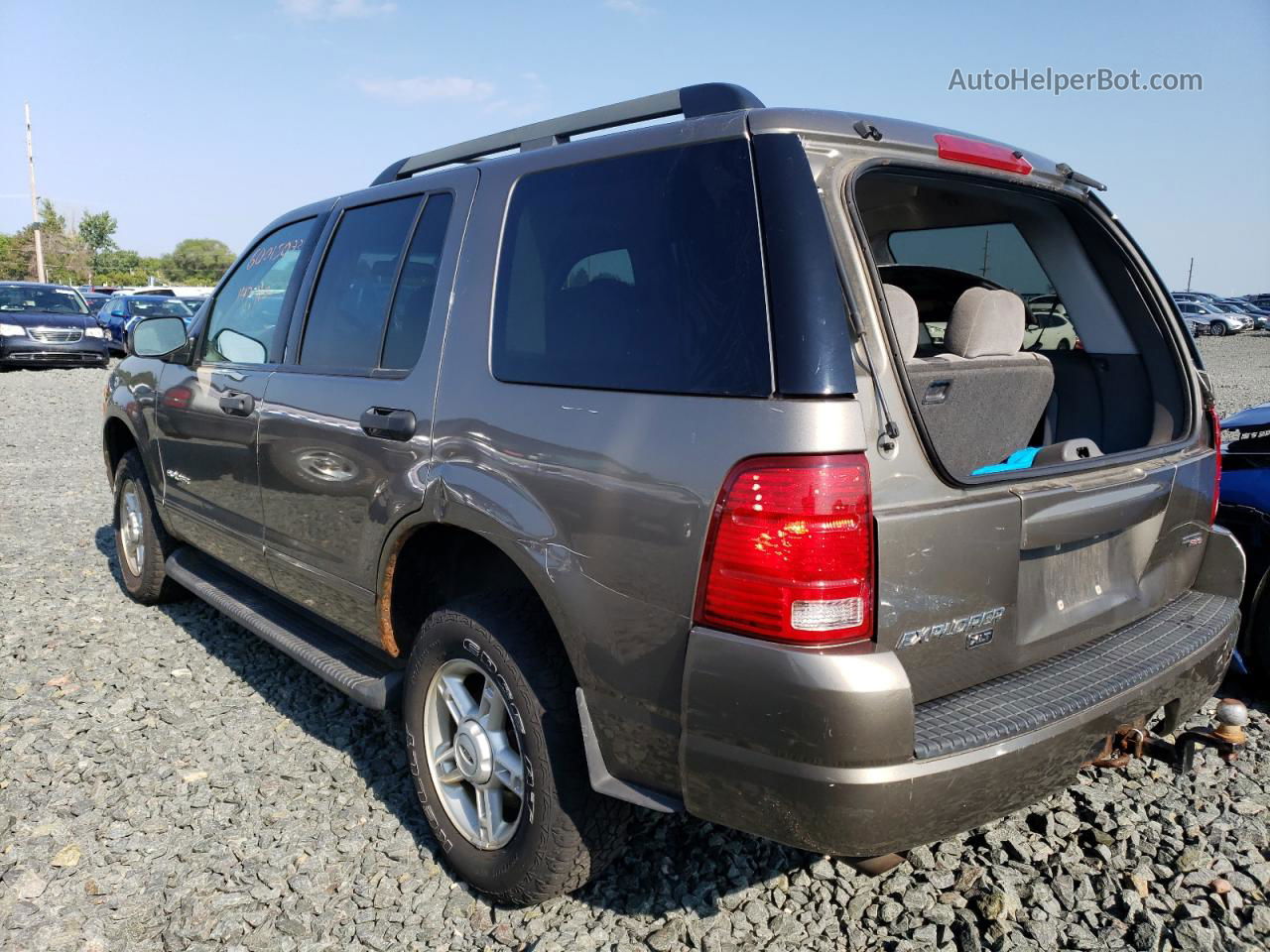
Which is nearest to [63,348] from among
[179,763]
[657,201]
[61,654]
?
[61,654]

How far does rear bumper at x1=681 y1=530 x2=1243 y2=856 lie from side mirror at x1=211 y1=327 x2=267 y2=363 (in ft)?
8.20

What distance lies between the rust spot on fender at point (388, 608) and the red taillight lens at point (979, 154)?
1.82 metres

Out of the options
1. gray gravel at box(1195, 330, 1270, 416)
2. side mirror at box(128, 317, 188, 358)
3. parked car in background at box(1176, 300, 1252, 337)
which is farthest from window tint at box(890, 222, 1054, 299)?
parked car in background at box(1176, 300, 1252, 337)

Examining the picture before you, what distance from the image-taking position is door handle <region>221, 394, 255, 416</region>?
3.58 metres

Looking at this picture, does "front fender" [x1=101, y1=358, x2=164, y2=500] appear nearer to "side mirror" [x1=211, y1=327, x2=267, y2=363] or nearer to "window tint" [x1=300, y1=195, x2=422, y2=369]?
"side mirror" [x1=211, y1=327, x2=267, y2=363]

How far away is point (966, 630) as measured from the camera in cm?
210

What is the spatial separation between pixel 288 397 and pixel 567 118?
1.38 m

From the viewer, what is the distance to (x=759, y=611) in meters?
1.91

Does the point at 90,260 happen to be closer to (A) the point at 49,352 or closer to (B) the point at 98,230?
(B) the point at 98,230

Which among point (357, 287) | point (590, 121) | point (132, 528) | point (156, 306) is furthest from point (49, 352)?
point (590, 121)

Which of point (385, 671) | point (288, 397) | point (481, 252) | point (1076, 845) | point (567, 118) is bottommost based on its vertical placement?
point (1076, 845)

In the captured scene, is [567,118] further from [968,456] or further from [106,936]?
[106,936]

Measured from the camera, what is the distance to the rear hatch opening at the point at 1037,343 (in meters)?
2.85

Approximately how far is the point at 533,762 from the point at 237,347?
2.41 m
